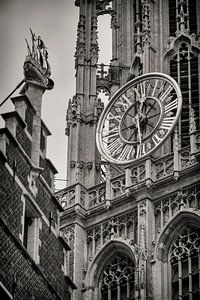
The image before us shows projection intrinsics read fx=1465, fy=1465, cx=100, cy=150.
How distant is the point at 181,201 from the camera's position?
140 ft

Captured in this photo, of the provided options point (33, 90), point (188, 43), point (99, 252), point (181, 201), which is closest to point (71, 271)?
point (99, 252)

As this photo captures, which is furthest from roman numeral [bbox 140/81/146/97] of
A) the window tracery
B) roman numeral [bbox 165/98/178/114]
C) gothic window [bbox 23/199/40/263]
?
gothic window [bbox 23/199/40/263]

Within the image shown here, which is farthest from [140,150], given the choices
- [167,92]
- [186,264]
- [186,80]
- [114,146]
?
[186,264]

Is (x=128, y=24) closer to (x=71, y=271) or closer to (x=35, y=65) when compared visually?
(x=71, y=271)

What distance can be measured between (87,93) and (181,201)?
814 cm

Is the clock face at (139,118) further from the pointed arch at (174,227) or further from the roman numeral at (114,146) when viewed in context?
the pointed arch at (174,227)

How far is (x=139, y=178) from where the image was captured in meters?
44.0

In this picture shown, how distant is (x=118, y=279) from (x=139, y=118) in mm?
5888

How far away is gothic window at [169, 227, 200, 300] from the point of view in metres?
40.7

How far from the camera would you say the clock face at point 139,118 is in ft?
148

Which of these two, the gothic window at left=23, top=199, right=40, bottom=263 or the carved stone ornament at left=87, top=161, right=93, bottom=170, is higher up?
the carved stone ornament at left=87, top=161, right=93, bottom=170

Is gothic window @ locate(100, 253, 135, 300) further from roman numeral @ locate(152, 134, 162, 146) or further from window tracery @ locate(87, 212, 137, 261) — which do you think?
roman numeral @ locate(152, 134, 162, 146)

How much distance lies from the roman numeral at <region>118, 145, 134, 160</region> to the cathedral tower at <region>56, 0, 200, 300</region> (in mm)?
31

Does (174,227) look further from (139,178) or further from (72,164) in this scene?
(72,164)
